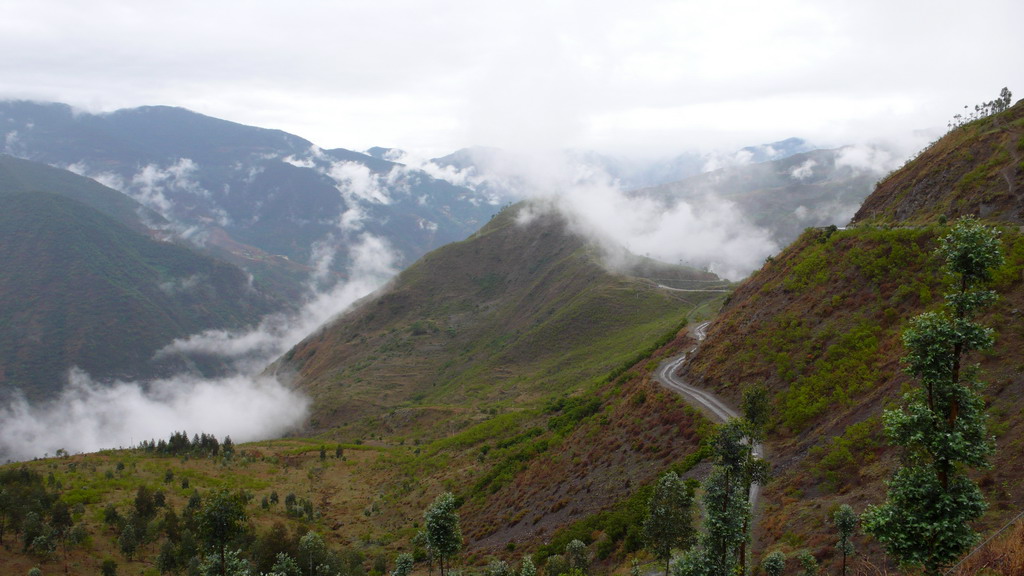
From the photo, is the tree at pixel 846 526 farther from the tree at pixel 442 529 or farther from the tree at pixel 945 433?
the tree at pixel 442 529

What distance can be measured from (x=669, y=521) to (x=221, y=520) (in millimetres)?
22295

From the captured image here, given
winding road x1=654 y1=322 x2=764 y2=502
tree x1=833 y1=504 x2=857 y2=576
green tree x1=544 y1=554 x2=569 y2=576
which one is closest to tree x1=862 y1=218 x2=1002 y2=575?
tree x1=833 y1=504 x2=857 y2=576

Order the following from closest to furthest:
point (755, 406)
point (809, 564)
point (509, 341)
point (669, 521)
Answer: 1. point (809, 564)
2. point (755, 406)
3. point (669, 521)
4. point (509, 341)

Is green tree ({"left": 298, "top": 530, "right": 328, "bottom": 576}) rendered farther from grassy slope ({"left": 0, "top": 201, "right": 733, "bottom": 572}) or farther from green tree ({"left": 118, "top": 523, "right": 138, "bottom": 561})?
green tree ({"left": 118, "top": 523, "right": 138, "bottom": 561})

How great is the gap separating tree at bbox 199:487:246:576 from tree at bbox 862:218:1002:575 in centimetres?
2718

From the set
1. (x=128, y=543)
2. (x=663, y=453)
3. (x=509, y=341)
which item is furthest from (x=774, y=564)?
(x=509, y=341)

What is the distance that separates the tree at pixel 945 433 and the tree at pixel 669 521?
11490 millimetres

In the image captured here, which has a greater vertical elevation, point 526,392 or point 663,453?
point 663,453

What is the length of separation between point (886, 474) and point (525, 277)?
174 meters

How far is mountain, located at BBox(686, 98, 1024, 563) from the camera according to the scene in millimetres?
25266

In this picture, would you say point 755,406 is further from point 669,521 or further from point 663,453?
point 663,453

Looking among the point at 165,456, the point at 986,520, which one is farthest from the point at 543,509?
the point at 165,456

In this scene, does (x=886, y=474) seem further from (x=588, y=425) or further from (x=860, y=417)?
(x=588, y=425)

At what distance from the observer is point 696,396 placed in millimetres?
47375
